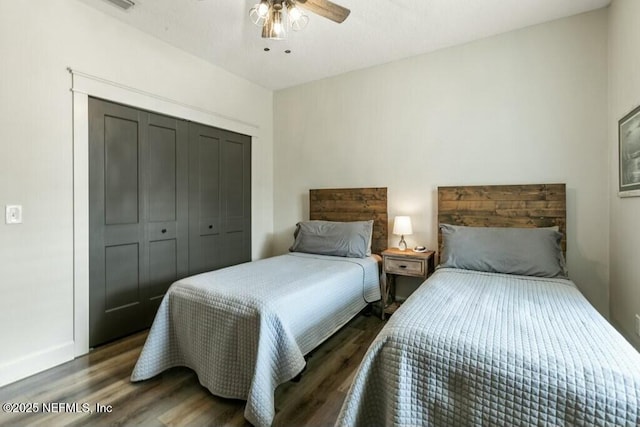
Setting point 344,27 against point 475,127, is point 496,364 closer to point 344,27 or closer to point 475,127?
point 475,127

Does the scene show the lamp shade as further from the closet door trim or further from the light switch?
the light switch

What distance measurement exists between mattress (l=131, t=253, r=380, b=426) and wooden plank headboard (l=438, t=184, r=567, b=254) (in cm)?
133

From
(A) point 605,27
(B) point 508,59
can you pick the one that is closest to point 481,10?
(B) point 508,59

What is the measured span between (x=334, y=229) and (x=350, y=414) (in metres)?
2.19

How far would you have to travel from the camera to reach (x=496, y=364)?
1133mm

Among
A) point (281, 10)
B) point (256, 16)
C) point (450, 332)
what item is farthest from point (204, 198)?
point (450, 332)

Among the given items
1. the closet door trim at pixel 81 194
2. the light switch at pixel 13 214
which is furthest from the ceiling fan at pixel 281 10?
the light switch at pixel 13 214

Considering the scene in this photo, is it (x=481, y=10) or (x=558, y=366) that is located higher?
(x=481, y=10)

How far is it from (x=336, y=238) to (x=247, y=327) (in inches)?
65.2

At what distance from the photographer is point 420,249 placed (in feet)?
10.4

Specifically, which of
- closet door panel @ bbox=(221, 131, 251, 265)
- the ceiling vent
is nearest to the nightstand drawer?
closet door panel @ bbox=(221, 131, 251, 265)

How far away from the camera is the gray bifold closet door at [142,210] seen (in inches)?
99.3

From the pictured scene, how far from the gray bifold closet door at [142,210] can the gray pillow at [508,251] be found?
252 cm

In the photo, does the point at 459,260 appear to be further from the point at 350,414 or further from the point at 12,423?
the point at 12,423
